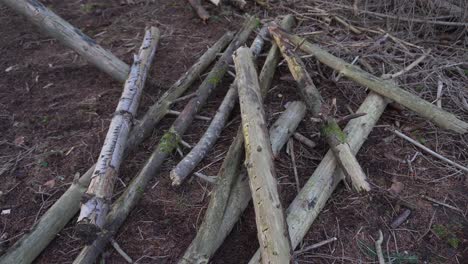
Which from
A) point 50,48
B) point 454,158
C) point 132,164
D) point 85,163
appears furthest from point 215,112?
point 50,48

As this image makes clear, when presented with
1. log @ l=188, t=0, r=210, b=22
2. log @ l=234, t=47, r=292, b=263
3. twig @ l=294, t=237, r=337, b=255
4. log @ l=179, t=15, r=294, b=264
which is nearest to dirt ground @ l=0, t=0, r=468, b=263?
twig @ l=294, t=237, r=337, b=255

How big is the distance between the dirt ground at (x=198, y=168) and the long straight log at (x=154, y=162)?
4.0 inches

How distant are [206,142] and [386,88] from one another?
6.26ft

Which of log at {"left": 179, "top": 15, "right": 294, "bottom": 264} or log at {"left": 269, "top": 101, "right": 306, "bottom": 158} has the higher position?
log at {"left": 269, "top": 101, "right": 306, "bottom": 158}

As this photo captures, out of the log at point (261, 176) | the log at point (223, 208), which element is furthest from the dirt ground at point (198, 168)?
the log at point (261, 176)

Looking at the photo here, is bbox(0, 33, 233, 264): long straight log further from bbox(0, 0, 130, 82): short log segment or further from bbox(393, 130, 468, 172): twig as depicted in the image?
bbox(393, 130, 468, 172): twig

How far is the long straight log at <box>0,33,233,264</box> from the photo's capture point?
2824 mm

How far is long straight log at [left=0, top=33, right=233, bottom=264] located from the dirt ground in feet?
0.34

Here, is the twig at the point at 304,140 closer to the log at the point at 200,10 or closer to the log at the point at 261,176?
the log at the point at 261,176

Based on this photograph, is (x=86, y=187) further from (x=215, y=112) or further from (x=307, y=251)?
(x=307, y=251)

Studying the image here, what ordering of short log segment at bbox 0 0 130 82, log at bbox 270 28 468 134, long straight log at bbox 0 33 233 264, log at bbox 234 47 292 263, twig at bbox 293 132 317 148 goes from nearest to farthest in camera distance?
log at bbox 234 47 292 263 < long straight log at bbox 0 33 233 264 < log at bbox 270 28 468 134 < twig at bbox 293 132 317 148 < short log segment at bbox 0 0 130 82

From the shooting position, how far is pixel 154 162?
3342mm

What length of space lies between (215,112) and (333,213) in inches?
66.9

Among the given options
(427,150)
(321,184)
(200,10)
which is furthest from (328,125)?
(200,10)
